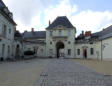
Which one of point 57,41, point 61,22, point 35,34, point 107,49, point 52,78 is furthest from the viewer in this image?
point 35,34

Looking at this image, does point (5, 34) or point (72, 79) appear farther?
point (5, 34)

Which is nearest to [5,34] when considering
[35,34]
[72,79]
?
[72,79]

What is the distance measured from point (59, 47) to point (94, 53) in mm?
13960

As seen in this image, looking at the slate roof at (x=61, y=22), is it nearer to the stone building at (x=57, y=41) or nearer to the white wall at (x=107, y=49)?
the stone building at (x=57, y=41)

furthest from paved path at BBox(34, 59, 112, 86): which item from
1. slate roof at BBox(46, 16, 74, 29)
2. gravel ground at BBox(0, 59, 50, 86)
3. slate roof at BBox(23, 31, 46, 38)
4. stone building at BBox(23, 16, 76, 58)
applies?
slate roof at BBox(23, 31, 46, 38)

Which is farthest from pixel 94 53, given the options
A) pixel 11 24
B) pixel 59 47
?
pixel 11 24

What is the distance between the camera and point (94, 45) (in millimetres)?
36906

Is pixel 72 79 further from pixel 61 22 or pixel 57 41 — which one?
pixel 61 22

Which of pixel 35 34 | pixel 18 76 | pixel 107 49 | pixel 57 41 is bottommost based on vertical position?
pixel 18 76

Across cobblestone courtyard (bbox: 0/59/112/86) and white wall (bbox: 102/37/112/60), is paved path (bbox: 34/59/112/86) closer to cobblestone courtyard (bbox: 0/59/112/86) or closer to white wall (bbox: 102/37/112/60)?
cobblestone courtyard (bbox: 0/59/112/86)

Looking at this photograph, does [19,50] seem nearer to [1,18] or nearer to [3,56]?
[3,56]

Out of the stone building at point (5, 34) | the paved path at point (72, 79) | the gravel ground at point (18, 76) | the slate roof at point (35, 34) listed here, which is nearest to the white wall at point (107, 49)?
the stone building at point (5, 34)

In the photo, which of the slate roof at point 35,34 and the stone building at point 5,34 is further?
the slate roof at point 35,34

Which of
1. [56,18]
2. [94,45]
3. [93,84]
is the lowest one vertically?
[93,84]
